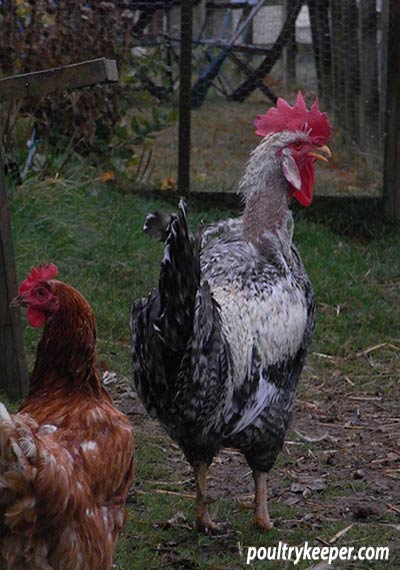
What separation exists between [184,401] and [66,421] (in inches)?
28.0

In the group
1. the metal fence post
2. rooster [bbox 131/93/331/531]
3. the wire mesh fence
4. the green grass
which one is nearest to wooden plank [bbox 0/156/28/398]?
the green grass

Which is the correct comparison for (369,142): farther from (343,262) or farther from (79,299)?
(79,299)

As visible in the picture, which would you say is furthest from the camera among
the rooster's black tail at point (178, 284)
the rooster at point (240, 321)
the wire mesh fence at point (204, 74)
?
the wire mesh fence at point (204, 74)

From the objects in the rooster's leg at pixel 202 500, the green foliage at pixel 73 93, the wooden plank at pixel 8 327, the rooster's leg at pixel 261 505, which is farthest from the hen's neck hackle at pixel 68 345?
the green foliage at pixel 73 93

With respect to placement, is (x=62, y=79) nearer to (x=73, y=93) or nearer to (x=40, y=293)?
(x=40, y=293)

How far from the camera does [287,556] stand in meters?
4.38

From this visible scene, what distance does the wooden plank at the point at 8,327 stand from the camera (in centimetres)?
521

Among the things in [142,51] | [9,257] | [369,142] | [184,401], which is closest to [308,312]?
[184,401]

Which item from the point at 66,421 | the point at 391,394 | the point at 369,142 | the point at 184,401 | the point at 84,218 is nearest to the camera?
the point at 66,421

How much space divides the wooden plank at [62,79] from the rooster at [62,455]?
4.93ft

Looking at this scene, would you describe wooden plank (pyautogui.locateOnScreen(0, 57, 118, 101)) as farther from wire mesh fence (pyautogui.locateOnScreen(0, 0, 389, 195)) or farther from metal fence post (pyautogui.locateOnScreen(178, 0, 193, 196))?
metal fence post (pyautogui.locateOnScreen(178, 0, 193, 196))

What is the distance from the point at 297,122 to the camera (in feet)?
16.1

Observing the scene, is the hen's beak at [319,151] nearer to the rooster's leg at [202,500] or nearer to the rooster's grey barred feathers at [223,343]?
the rooster's grey barred feathers at [223,343]

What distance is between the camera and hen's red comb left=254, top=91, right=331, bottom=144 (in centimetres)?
491
